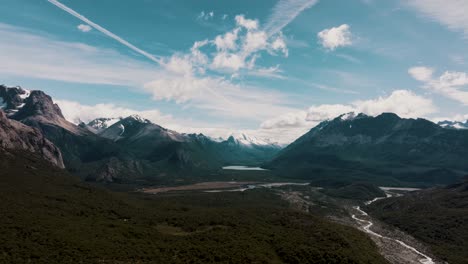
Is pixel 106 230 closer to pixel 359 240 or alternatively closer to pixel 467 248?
pixel 359 240

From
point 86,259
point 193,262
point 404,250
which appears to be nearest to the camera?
point 86,259

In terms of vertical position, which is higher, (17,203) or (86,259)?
(17,203)

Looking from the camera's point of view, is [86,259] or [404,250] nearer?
[86,259]

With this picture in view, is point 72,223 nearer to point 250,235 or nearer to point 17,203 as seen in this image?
point 17,203

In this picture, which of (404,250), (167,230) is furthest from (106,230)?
(404,250)

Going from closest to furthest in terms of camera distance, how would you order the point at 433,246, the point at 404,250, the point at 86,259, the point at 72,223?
the point at 86,259 < the point at 72,223 < the point at 404,250 < the point at 433,246

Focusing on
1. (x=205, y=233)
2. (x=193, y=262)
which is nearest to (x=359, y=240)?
(x=205, y=233)
